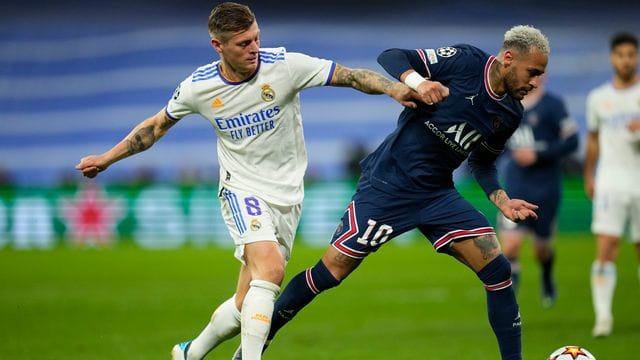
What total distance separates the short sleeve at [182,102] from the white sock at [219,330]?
4.34ft

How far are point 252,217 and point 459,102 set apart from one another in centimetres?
154

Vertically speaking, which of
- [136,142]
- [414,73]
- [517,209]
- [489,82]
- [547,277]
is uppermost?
[414,73]

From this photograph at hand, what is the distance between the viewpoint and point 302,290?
24.1 feet

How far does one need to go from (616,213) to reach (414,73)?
4685mm

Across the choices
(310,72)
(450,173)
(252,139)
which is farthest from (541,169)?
(252,139)

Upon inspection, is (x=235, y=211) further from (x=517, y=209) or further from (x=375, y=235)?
(x=517, y=209)

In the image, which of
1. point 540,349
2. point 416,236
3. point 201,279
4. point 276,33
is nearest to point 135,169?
point 276,33

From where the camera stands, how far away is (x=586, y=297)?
13.8 m

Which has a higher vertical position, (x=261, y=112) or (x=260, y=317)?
(x=261, y=112)

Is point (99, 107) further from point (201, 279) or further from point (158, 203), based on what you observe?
point (201, 279)

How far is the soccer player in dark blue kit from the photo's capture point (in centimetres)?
686

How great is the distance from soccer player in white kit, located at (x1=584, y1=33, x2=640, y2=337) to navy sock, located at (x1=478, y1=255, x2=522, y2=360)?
337cm

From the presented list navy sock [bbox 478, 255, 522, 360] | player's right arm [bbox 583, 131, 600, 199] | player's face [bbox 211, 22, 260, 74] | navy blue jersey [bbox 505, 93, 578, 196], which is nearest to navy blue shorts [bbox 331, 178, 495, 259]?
navy sock [bbox 478, 255, 522, 360]

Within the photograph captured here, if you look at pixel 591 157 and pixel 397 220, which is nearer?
pixel 397 220
